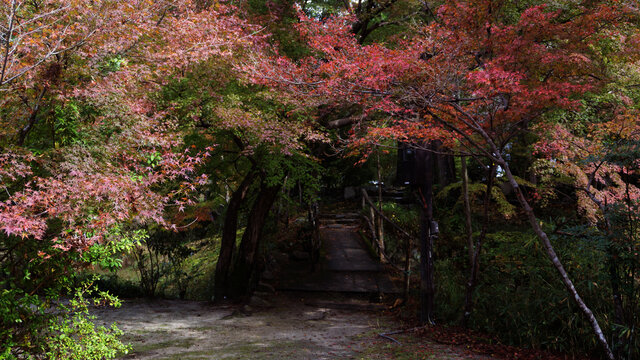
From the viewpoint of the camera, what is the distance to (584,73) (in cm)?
661

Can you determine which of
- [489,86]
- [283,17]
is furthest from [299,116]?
[489,86]

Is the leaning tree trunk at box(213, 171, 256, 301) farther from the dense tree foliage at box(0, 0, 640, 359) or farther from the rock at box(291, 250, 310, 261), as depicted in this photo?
the rock at box(291, 250, 310, 261)

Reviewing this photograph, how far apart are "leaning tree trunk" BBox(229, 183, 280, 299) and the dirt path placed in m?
1.01

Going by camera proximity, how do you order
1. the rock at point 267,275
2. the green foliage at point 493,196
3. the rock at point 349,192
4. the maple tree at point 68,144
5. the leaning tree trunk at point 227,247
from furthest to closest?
the rock at point 349,192 < the rock at point 267,275 < the green foliage at point 493,196 < the leaning tree trunk at point 227,247 < the maple tree at point 68,144

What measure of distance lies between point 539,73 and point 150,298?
10.6 metres

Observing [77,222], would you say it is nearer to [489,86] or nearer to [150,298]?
[489,86]

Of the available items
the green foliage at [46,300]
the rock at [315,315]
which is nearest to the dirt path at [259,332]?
the rock at [315,315]

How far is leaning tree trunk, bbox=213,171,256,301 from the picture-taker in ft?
35.9

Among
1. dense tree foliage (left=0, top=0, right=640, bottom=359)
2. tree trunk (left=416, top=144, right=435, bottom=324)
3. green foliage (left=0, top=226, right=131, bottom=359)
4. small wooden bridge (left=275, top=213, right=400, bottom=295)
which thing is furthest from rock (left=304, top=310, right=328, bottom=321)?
green foliage (left=0, top=226, right=131, bottom=359)

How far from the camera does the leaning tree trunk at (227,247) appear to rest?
35.9 feet

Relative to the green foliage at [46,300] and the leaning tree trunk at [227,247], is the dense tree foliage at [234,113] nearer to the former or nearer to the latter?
the green foliage at [46,300]

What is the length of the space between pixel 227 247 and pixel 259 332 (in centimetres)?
405

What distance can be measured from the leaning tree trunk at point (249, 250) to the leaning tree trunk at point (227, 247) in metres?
0.20

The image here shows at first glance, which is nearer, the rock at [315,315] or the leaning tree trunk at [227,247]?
the rock at [315,315]
